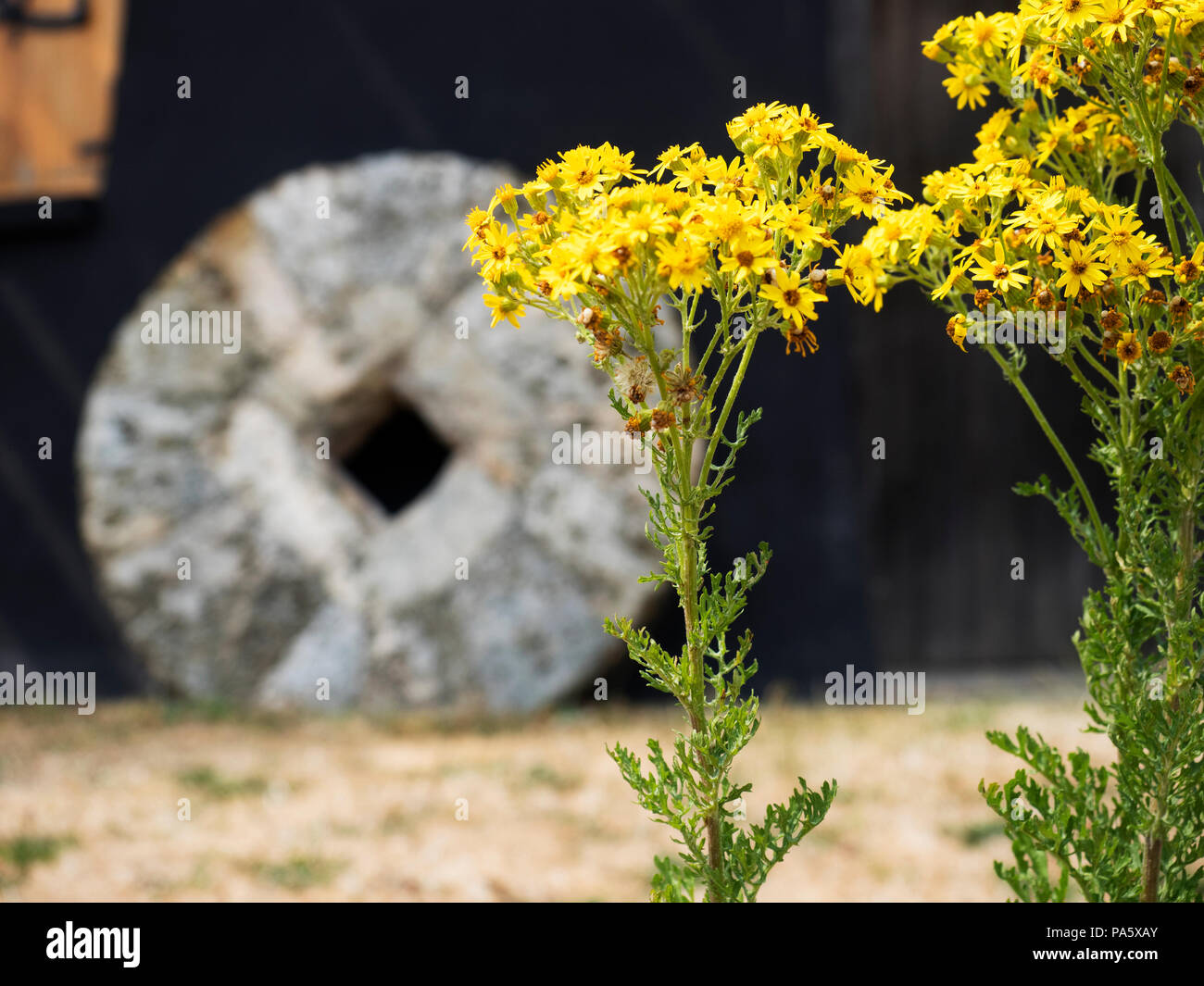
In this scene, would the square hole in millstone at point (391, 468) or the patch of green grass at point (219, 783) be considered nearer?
the patch of green grass at point (219, 783)

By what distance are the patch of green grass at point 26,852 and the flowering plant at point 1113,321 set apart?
2.02 m

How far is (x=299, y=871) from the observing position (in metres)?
2.44

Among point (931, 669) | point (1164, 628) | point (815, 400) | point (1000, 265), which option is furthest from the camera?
point (931, 669)

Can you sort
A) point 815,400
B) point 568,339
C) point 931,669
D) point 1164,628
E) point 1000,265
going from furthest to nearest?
1. point 931,669
2. point 815,400
3. point 568,339
4. point 1164,628
5. point 1000,265

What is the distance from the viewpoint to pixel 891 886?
2.37 metres

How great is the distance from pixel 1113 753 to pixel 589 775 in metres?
1.45

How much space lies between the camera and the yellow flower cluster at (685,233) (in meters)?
1.19

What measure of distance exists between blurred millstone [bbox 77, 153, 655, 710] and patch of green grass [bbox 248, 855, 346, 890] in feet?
3.38

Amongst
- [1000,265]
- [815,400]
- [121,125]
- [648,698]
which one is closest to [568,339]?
[815,400]

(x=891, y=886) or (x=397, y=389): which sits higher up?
(x=397, y=389)

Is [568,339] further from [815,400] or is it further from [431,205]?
[815,400]

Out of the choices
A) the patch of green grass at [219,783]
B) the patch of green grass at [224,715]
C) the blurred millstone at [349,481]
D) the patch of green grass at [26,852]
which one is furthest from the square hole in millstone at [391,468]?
the patch of green grass at [26,852]

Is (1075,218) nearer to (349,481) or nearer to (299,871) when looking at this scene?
(299,871)

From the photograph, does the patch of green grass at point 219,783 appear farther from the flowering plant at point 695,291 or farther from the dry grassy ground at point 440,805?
the flowering plant at point 695,291
